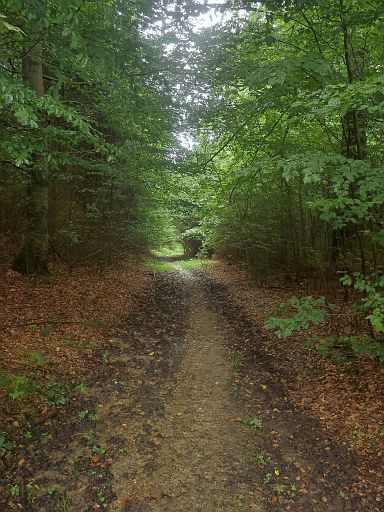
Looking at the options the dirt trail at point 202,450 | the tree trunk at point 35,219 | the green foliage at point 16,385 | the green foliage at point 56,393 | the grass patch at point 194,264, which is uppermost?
the tree trunk at point 35,219

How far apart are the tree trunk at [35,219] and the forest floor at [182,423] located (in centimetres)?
153

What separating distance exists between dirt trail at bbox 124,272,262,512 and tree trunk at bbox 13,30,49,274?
5473mm

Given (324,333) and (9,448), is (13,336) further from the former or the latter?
(324,333)

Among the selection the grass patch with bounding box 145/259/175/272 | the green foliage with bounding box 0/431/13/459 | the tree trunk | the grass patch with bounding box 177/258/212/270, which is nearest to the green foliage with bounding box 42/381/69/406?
the green foliage with bounding box 0/431/13/459

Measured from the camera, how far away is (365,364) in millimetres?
6449

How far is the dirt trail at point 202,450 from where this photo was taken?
3822 mm

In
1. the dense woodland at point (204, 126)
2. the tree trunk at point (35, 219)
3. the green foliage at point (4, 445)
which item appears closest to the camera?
the green foliage at point (4, 445)

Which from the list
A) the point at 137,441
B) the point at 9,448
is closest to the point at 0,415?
the point at 9,448

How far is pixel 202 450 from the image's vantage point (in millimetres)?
4566

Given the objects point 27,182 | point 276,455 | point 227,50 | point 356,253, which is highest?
point 227,50

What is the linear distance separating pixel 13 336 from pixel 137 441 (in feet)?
11.1

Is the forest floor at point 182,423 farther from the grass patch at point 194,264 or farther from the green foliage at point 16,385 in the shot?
the grass patch at point 194,264

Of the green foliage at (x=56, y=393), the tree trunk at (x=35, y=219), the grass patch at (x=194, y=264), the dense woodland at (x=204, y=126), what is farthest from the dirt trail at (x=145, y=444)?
the grass patch at (x=194, y=264)

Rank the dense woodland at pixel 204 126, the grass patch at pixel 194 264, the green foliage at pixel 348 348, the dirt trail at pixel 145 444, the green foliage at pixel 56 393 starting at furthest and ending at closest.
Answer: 1. the grass patch at pixel 194 264
2. the green foliage at pixel 348 348
3. the green foliage at pixel 56 393
4. the dense woodland at pixel 204 126
5. the dirt trail at pixel 145 444
